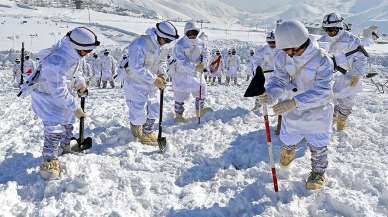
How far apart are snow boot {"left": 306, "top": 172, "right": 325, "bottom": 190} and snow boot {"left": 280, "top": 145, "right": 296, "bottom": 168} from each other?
0.49 metres

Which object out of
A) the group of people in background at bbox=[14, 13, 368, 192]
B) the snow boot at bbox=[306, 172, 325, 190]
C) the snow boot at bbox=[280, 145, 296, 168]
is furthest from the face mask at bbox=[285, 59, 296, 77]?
the snow boot at bbox=[306, 172, 325, 190]

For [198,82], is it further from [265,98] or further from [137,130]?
[265,98]

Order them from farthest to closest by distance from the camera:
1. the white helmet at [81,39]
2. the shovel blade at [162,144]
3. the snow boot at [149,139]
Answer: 1. the snow boot at [149,139]
2. the shovel blade at [162,144]
3. the white helmet at [81,39]

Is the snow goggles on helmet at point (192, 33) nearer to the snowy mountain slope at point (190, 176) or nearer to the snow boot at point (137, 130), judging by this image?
the snowy mountain slope at point (190, 176)

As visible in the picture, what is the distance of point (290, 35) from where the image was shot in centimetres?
473

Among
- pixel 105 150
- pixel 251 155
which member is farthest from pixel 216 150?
pixel 105 150

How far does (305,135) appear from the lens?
5.56m

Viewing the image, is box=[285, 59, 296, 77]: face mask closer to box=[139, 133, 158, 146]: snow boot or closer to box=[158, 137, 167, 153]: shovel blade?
box=[158, 137, 167, 153]: shovel blade

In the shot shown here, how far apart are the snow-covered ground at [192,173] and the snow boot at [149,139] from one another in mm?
176

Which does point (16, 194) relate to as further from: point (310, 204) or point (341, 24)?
point (341, 24)

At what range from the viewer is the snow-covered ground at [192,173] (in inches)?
191

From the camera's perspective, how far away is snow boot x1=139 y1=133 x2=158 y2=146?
734cm

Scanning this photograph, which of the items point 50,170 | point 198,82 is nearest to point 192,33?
point 198,82

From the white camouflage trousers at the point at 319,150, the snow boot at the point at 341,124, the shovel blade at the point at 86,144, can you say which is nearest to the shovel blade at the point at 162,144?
the shovel blade at the point at 86,144
